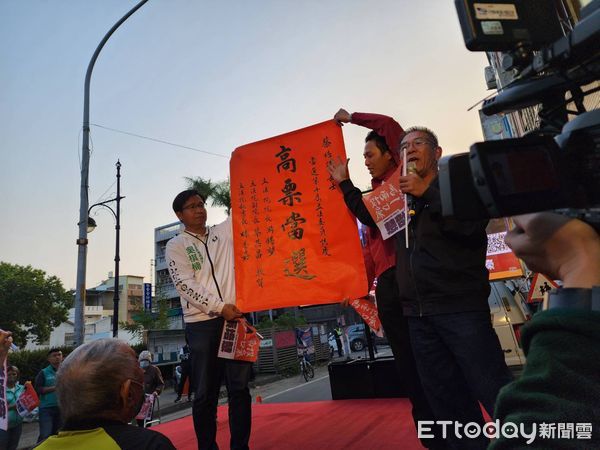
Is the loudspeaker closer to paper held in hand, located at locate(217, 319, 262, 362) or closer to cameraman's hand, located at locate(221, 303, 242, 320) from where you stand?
paper held in hand, located at locate(217, 319, 262, 362)

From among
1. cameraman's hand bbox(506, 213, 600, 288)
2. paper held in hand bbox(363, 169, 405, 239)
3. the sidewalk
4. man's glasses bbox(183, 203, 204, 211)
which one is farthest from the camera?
the sidewalk

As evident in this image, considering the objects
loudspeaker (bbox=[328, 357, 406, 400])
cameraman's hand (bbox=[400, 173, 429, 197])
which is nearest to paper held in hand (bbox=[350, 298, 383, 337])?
cameraman's hand (bbox=[400, 173, 429, 197])

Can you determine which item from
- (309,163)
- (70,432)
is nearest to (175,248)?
(309,163)

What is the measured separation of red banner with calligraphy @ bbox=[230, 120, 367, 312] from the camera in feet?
8.27

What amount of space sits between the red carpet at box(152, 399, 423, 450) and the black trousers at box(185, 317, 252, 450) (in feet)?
2.11

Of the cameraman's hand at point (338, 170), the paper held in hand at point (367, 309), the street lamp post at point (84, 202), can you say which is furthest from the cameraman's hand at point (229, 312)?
the street lamp post at point (84, 202)

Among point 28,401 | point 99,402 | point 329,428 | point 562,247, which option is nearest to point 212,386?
point 99,402

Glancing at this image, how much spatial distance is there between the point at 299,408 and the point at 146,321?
19.0 m

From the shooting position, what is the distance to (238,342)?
257 cm

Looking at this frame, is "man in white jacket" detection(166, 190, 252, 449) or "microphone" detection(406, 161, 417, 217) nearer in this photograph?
"microphone" detection(406, 161, 417, 217)

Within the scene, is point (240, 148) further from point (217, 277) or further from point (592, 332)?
point (592, 332)

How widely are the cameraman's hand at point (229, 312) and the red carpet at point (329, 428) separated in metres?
→ 1.17

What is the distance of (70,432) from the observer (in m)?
1.22

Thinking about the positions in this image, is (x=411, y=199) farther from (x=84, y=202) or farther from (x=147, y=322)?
(x=147, y=322)
